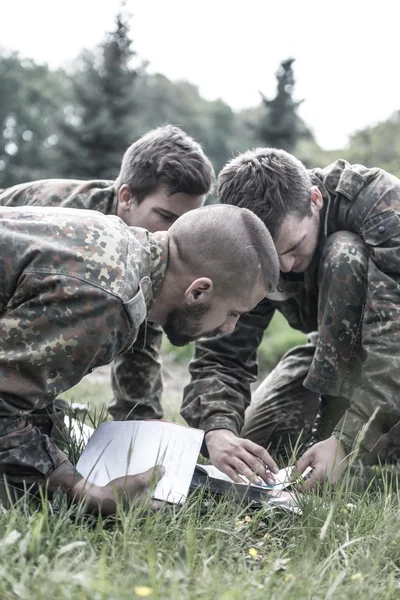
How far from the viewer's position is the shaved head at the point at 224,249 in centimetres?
281

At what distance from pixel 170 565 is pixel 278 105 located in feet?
73.7

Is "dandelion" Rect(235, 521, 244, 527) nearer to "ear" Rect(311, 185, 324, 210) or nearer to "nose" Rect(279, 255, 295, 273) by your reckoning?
"nose" Rect(279, 255, 295, 273)

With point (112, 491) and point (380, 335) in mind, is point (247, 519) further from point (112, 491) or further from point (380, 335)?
point (380, 335)

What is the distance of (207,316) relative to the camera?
2.91 metres

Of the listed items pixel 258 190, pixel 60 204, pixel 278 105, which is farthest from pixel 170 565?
pixel 278 105

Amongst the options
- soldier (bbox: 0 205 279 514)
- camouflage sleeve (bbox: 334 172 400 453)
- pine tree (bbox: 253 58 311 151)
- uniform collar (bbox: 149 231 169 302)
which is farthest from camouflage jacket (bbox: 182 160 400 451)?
pine tree (bbox: 253 58 311 151)

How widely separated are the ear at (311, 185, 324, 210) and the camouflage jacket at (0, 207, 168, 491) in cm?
131

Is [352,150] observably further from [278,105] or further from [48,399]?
[48,399]

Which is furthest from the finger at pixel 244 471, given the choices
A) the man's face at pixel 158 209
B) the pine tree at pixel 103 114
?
the pine tree at pixel 103 114

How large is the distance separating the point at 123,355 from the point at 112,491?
2.18 meters

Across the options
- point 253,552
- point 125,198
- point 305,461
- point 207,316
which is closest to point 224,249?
point 207,316

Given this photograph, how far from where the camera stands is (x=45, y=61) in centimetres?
4506

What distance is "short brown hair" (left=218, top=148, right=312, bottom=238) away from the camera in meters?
3.33

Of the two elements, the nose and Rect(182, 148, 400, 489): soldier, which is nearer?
Rect(182, 148, 400, 489): soldier
